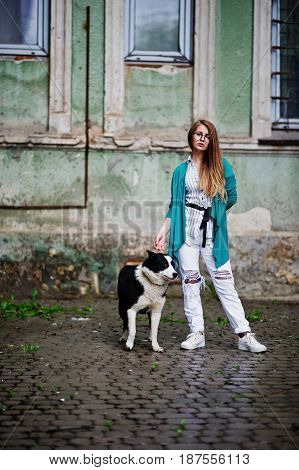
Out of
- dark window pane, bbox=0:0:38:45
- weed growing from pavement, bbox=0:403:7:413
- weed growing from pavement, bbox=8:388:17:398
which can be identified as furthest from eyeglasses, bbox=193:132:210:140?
dark window pane, bbox=0:0:38:45

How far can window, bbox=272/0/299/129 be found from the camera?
11.2 meters

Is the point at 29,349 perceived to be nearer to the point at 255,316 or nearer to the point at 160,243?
the point at 160,243

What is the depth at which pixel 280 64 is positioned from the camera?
11242mm

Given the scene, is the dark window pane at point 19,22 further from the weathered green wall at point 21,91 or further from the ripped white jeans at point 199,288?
the ripped white jeans at point 199,288

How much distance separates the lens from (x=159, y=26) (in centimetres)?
1121

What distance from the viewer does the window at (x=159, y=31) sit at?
36.3ft

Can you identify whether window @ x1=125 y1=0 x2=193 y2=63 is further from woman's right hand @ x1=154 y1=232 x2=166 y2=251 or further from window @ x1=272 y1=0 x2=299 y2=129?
woman's right hand @ x1=154 y1=232 x2=166 y2=251

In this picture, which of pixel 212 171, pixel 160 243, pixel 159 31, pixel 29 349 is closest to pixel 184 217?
pixel 160 243

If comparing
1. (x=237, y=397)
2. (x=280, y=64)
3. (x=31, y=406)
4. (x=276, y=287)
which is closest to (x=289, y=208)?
(x=276, y=287)

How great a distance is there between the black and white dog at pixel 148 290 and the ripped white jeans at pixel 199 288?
0.72ft

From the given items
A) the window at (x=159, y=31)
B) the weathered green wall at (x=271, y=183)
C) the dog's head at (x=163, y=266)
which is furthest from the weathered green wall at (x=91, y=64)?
the dog's head at (x=163, y=266)

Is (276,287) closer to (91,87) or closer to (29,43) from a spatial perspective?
(91,87)

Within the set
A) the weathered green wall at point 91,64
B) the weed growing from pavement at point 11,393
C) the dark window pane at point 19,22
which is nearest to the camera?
the weed growing from pavement at point 11,393

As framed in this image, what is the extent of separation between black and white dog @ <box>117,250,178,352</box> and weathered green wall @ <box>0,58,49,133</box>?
447 cm
